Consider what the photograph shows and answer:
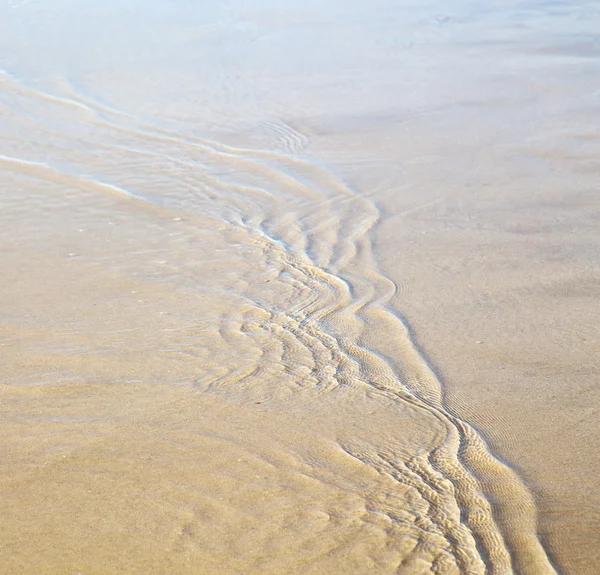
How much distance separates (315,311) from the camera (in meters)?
5.55

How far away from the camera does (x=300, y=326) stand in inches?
208

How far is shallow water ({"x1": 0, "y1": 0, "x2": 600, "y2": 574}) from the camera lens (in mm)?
3215

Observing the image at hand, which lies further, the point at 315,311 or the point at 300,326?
the point at 315,311

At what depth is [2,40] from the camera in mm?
16672

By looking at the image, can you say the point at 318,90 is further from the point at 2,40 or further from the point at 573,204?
the point at 2,40

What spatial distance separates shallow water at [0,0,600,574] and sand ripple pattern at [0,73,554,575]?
21 millimetres

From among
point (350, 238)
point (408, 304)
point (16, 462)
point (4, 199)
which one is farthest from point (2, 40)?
point (16, 462)

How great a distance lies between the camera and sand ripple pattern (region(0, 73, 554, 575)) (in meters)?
3.25

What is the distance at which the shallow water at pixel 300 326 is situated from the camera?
3.21 meters

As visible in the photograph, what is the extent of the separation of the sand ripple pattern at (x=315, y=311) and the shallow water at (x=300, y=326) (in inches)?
0.8

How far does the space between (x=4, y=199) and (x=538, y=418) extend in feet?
20.7

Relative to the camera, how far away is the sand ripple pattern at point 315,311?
325 cm

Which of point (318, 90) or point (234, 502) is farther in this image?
point (318, 90)

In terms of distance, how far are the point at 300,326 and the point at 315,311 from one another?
11.9 inches
